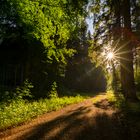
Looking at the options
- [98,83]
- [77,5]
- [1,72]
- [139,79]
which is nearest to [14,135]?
[77,5]

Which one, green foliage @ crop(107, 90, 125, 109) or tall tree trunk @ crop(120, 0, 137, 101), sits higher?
tall tree trunk @ crop(120, 0, 137, 101)

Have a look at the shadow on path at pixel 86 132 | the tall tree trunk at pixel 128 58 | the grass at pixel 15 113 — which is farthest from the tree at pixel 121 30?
the shadow on path at pixel 86 132

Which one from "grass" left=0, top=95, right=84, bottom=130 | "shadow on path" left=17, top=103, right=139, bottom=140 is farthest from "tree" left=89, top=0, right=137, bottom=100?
"shadow on path" left=17, top=103, right=139, bottom=140

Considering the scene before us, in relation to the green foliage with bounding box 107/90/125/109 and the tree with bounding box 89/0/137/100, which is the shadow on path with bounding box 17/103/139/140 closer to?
the green foliage with bounding box 107/90/125/109

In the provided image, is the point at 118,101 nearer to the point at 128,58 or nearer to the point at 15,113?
the point at 128,58

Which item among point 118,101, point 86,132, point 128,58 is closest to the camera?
point 86,132

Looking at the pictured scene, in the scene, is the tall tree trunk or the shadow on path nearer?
the shadow on path

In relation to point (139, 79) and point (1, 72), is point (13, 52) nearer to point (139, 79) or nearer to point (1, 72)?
point (1, 72)

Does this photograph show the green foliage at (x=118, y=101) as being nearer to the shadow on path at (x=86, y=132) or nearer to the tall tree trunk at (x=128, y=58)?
the tall tree trunk at (x=128, y=58)

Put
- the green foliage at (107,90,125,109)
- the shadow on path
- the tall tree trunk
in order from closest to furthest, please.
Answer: the shadow on path < the green foliage at (107,90,125,109) < the tall tree trunk

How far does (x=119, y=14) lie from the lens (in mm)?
19719

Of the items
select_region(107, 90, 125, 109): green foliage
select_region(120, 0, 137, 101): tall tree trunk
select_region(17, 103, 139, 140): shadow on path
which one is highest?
select_region(120, 0, 137, 101): tall tree trunk

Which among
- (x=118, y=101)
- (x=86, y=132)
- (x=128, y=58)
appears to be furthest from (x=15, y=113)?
(x=128, y=58)

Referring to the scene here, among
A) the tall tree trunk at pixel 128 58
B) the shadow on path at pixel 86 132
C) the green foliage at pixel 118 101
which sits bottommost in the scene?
the shadow on path at pixel 86 132
